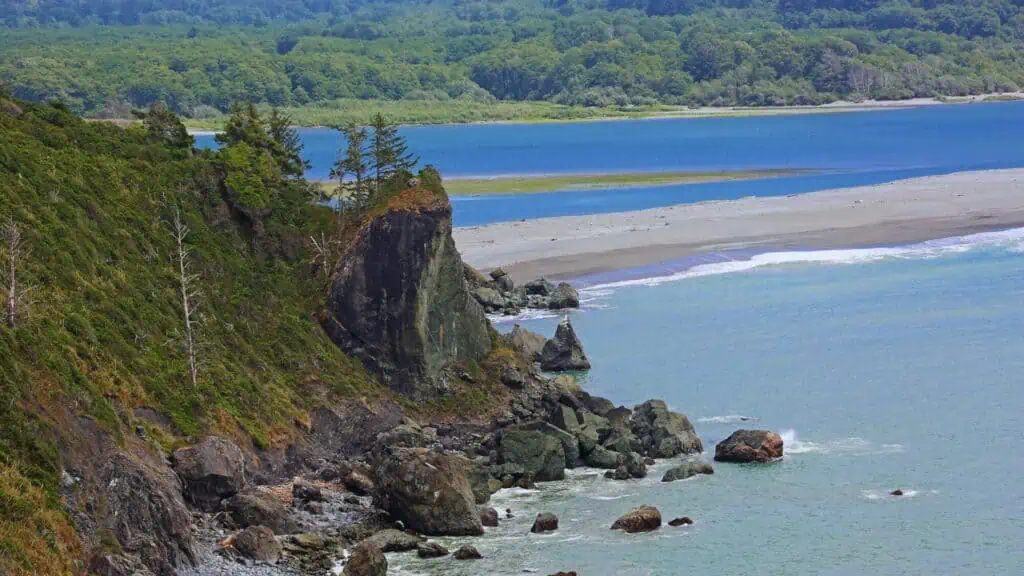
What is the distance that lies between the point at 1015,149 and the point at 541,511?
151 metres

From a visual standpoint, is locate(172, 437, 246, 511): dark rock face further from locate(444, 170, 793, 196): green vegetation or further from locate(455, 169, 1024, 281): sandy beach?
locate(444, 170, 793, 196): green vegetation

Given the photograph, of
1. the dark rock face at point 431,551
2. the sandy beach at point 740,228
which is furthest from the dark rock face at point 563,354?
the sandy beach at point 740,228

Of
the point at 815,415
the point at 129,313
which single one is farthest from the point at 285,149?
the point at 815,415

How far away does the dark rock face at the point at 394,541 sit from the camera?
45.4 meters

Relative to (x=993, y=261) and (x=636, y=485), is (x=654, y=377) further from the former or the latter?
(x=993, y=261)

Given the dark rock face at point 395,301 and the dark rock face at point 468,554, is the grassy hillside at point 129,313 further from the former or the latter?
the dark rock face at point 468,554

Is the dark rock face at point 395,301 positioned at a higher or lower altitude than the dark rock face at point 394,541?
higher

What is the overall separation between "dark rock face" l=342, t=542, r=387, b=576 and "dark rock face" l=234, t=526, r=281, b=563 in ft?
7.13

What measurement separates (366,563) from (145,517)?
6051mm

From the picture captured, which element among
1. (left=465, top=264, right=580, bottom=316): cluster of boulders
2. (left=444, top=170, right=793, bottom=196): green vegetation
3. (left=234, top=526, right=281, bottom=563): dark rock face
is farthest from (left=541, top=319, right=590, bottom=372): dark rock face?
(left=444, top=170, right=793, bottom=196): green vegetation

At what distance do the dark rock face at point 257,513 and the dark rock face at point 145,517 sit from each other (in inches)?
93.3

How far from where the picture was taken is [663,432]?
57.1 metres

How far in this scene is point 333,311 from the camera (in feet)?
194

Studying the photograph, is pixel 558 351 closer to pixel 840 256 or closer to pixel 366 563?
pixel 366 563
